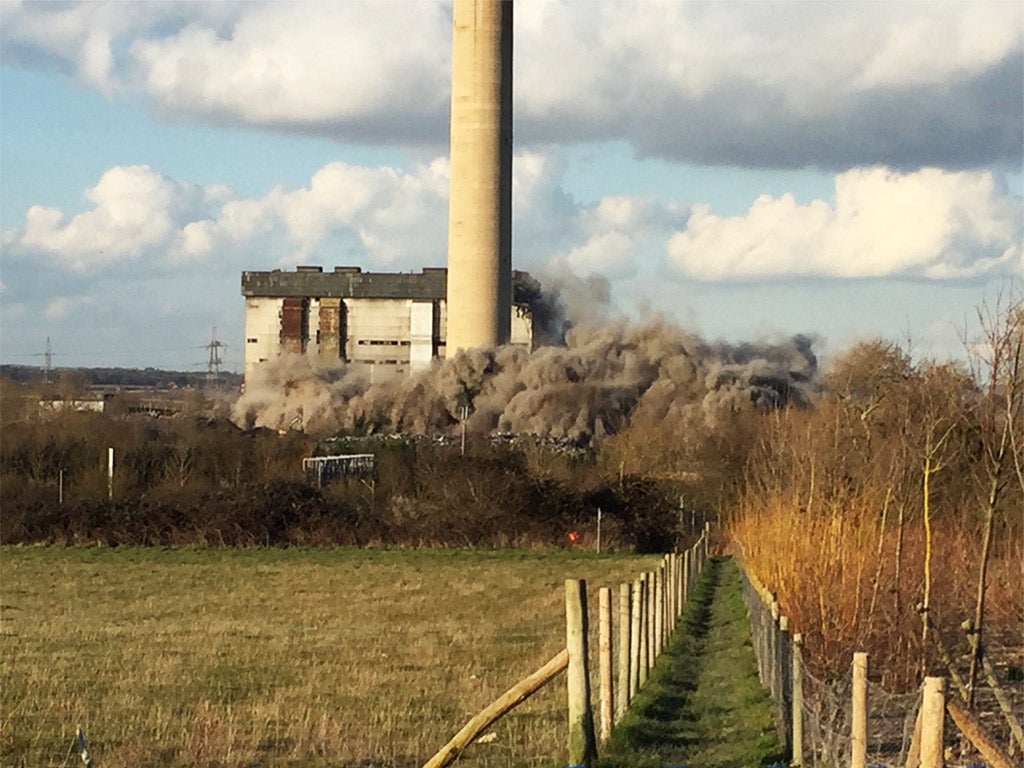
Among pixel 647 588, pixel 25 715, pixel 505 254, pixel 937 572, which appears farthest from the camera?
pixel 505 254

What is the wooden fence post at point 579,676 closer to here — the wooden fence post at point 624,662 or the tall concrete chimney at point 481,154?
the wooden fence post at point 624,662

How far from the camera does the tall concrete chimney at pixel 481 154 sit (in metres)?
62.5

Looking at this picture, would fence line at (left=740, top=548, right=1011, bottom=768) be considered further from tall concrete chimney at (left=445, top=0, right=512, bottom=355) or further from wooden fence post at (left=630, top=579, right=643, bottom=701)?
tall concrete chimney at (left=445, top=0, right=512, bottom=355)

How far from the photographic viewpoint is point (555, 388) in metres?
68.2

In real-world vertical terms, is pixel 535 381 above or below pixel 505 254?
below

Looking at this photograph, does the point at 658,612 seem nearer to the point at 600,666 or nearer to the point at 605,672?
the point at 600,666

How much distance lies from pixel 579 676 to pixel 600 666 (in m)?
2.12

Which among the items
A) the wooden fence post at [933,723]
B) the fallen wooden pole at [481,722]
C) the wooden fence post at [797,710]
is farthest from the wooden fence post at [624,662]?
the wooden fence post at [933,723]

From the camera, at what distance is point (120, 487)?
153ft

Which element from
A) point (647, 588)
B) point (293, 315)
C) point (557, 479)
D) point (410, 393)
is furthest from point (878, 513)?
point (293, 315)

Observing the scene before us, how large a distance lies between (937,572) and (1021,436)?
6.49 meters

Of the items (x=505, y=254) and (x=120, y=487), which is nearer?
(x=120, y=487)

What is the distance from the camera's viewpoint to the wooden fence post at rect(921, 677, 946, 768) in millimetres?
6719

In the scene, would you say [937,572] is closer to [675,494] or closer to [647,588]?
[647,588]
